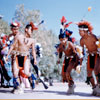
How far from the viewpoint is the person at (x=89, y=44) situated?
199 inches

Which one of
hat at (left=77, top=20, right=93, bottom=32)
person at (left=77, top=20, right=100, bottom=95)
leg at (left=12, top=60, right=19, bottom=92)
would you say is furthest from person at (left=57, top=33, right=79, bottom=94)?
leg at (left=12, top=60, right=19, bottom=92)

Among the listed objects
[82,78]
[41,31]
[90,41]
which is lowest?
[82,78]

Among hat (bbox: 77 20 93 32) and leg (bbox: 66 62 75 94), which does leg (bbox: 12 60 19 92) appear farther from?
hat (bbox: 77 20 93 32)

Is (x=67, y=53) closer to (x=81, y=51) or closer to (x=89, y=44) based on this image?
(x=81, y=51)

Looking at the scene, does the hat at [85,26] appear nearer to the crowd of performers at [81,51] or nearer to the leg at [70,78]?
the crowd of performers at [81,51]

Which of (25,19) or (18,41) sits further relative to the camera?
(25,19)

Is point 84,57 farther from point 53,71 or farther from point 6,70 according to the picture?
point 53,71

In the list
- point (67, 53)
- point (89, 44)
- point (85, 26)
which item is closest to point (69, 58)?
point (67, 53)

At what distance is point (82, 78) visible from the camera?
74.8 ft

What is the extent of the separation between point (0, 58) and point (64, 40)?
8.64 feet

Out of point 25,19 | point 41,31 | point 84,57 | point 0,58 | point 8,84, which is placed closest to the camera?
point 84,57

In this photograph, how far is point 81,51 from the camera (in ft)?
17.4

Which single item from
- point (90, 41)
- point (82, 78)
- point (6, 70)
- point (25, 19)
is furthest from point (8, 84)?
point (82, 78)

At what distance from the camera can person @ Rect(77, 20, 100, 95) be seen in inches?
199
